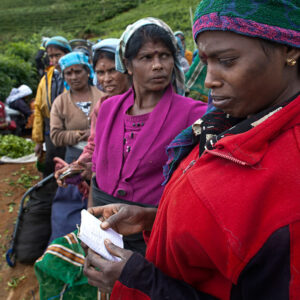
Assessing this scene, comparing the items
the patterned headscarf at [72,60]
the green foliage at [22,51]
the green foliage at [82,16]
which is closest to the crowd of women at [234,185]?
the patterned headscarf at [72,60]

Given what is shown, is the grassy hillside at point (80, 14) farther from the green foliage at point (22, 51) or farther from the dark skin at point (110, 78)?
the dark skin at point (110, 78)

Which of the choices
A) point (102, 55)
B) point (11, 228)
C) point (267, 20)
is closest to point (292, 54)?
point (267, 20)

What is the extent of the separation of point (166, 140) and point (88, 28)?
44722mm

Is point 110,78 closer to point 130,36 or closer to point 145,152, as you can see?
point 130,36

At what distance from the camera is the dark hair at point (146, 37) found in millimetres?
1805

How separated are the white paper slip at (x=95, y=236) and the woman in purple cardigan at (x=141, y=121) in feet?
1.62

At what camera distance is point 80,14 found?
52.6 metres

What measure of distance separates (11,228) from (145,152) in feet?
10.4

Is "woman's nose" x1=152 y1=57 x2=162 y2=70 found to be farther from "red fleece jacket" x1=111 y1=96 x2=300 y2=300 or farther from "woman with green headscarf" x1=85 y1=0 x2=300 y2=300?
"red fleece jacket" x1=111 y1=96 x2=300 y2=300

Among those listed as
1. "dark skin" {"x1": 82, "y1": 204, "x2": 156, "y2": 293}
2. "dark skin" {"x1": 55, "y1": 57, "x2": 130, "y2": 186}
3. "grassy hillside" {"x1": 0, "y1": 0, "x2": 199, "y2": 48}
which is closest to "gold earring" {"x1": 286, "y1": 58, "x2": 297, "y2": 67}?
"dark skin" {"x1": 82, "y1": 204, "x2": 156, "y2": 293}

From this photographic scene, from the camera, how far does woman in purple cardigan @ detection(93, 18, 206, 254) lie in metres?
1.72

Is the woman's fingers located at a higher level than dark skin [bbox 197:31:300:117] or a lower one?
lower

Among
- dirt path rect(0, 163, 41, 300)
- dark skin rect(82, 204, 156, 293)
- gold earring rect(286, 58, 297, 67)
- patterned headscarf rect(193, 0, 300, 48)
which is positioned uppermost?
patterned headscarf rect(193, 0, 300, 48)

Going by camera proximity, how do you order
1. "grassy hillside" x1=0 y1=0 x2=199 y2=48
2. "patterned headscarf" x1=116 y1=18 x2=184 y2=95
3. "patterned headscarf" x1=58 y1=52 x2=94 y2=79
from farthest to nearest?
"grassy hillside" x1=0 y1=0 x2=199 y2=48
"patterned headscarf" x1=58 y1=52 x2=94 y2=79
"patterned headscarf" x1=116 y1=18 x2=184 y2=95
